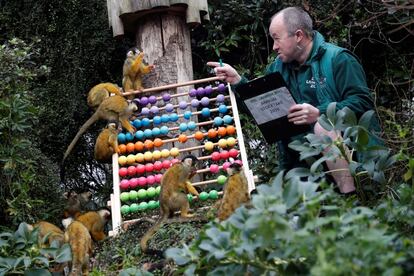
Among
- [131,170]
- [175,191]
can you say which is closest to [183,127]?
[131,170]

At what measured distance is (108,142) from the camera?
544cm

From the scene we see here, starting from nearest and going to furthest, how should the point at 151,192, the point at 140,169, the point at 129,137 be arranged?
1. the point at 151,192
2. the point at 140,169
3. the point at 129,137

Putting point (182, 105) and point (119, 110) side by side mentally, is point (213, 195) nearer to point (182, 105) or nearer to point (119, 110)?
point (182, 105)

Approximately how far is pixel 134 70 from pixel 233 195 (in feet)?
5.69

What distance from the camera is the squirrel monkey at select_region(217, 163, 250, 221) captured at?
4.12 meters

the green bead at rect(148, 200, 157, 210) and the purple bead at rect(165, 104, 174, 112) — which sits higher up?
the purple bead at rect(165, 104, 174, 112)

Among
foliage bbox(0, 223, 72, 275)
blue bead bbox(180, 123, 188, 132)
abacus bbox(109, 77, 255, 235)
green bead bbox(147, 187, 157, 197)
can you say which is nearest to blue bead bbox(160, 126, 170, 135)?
abacus bbox(109, 77, 255, 235)

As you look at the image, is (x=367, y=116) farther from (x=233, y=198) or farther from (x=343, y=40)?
(x=343, y=40)

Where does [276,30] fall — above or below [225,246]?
above

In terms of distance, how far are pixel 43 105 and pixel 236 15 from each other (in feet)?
6.35

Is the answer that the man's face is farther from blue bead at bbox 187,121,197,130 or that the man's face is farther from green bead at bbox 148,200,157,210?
green bead at bbox 148,200,157,210

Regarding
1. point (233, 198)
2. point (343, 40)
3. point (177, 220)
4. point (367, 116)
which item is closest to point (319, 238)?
point (367, 116)

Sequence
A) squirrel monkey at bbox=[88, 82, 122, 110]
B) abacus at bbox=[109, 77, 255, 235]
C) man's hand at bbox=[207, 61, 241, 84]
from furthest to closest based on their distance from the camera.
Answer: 1. squirrel monkey at bbox=[88, 82, 122, 110]
2. abacus at bbox=[109, 77, 255, 235]
3. man's hand at bbox=[207, 61, 241, 84]

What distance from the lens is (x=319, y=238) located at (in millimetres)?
1842
